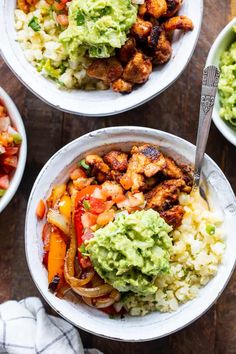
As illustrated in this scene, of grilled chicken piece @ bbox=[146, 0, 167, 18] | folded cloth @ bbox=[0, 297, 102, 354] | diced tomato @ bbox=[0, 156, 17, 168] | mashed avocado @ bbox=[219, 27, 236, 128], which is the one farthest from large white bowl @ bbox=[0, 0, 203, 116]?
folded cloth @ bbox=[0, 297, 102, 354]

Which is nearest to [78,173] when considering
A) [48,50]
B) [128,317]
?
[48,50]

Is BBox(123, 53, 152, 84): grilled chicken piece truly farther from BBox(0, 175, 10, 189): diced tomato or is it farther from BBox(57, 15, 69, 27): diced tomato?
BBox(0, 175, 10, 189): diced tomato

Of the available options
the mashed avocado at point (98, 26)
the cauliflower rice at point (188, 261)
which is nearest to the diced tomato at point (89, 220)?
the cauliflower rice at point (188, 261)

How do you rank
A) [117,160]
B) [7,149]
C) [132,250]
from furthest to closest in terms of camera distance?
[7,149], [117,160], [132,250]

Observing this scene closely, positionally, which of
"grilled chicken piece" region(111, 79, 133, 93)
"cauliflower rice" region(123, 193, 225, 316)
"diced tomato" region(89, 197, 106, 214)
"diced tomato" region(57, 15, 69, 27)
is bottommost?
"cauliflower rice" region(123, 193, 225, 316)

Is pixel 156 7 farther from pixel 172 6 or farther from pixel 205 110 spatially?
A: pixel 205 110

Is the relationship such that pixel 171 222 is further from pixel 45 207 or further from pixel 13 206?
pixel 13 206
